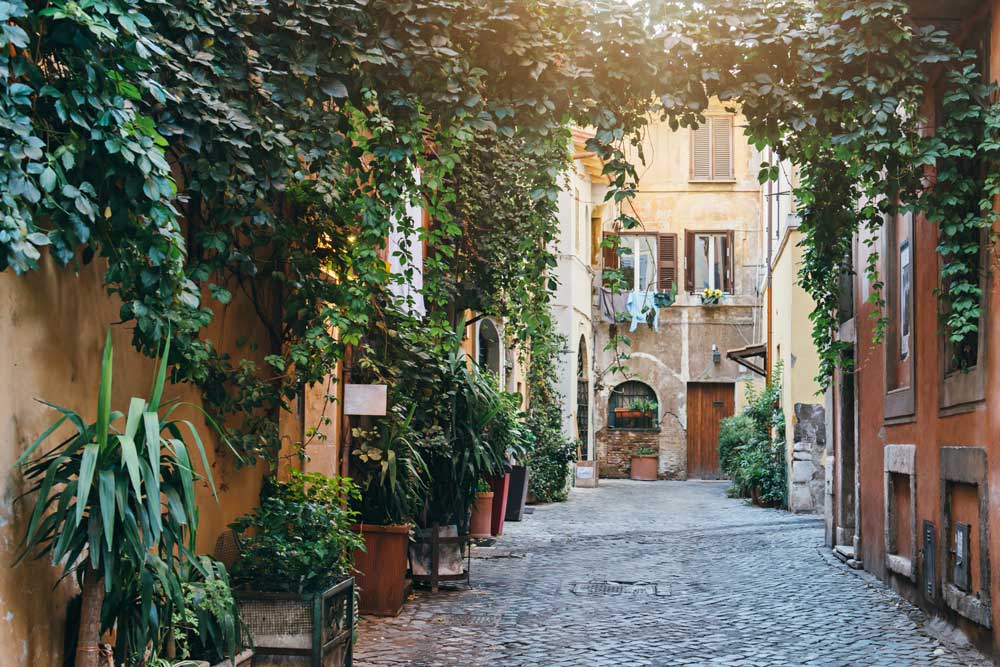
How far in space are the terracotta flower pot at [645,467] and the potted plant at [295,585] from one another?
70.5 ft

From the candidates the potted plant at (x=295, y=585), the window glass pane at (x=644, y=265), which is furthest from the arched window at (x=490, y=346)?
the potted plant at (x=295, y=585)

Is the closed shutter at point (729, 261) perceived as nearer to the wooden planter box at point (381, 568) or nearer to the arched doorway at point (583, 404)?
the arched doorway at point (583, 404)

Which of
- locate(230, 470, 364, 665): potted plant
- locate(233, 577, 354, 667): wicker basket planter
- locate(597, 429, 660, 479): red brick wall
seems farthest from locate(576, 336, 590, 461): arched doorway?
locate(233, 577, 354, 667): wicker basket planter

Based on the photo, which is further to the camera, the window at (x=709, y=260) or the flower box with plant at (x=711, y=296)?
the window at (x=709, y=260)

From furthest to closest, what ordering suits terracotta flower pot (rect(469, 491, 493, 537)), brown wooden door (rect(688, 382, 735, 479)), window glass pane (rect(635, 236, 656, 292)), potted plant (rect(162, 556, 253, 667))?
brown wooden door (rect(688, 382, 735, 479)) < window glass pane (rect(635, 236, 656, 292)) < terracotta flower pot (rect(469, 491, 493, 537)) < potted plant (rect(162, 556, 253, 667))

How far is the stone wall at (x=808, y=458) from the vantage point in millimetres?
16516

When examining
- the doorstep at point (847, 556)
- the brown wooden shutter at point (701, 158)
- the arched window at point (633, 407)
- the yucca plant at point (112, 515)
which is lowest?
the doorstep at point (847, 556)

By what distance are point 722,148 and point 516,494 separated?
15.2 meters

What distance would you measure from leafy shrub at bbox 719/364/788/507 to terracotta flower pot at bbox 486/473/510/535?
263 inches

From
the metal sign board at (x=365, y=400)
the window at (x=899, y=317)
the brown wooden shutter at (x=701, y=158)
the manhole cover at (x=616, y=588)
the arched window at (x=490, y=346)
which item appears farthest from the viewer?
the brown wooden shutter at (x=701, y=158)

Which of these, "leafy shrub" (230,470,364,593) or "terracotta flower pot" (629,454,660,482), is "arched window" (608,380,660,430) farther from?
"leafy shrub" (230,470,364,593)

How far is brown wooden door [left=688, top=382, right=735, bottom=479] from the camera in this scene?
27.7 metres

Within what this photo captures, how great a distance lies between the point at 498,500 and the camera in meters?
12.5

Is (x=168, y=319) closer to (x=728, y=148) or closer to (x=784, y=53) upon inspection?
(x=784, y=53)
